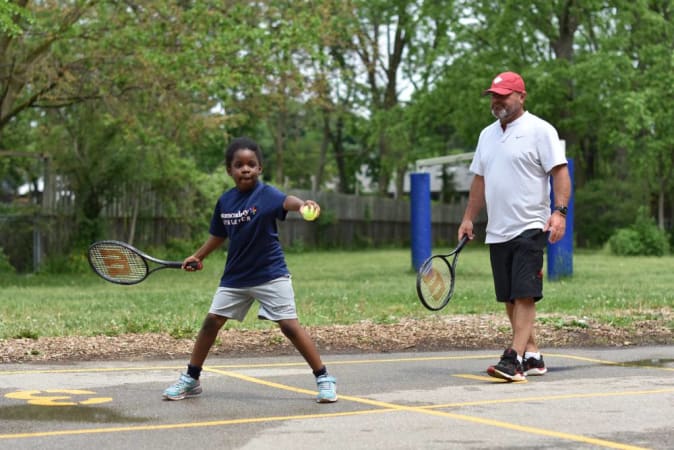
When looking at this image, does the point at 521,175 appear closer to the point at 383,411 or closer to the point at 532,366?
the point at 532,366

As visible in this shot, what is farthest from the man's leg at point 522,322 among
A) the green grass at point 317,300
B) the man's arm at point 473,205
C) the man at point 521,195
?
the green grass at point 317,300

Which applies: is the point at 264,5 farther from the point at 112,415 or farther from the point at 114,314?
the point at 112,415

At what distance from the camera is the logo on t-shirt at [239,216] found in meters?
7.73

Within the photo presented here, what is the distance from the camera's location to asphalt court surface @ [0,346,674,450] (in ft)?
20.9

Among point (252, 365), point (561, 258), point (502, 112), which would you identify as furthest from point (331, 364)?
point (561, 258)

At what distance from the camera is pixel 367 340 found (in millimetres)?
11562

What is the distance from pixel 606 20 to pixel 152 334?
34698 mm

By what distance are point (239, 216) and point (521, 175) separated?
2371 mm

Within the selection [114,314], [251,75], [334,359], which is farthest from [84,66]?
[334,359]

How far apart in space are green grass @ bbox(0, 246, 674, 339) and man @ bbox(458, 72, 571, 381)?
3939mm

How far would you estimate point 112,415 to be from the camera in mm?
7262

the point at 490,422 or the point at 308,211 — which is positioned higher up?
the point at 308,211

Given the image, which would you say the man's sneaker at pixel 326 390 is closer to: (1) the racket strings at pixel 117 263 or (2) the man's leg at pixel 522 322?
(1) the racket strings at pixel 117 263

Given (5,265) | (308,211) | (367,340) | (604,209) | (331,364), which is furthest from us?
(604,209)
